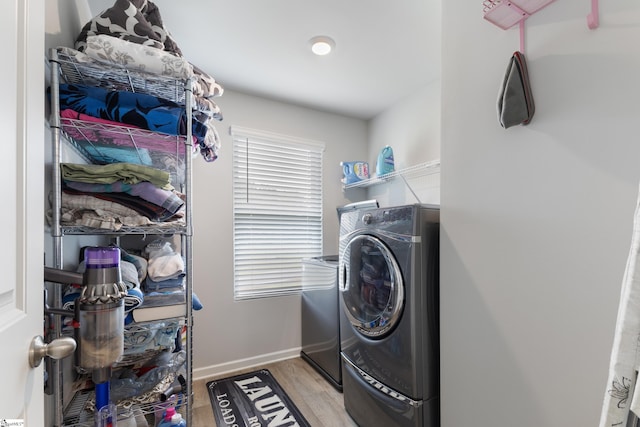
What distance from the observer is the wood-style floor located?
5.66 feet

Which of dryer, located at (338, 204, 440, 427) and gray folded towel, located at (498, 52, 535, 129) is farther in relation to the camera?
dryer, located at (338, 204, 440, 427)

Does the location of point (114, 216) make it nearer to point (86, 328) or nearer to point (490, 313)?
point (86, 328)

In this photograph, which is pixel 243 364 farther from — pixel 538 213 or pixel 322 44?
pixel 322 44

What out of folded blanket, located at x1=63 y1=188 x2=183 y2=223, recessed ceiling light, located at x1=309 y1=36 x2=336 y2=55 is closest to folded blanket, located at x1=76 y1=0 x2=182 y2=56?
folded blanket, located at x1=63 y1=188 x2=183 y2=223

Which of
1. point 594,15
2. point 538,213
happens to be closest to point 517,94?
point 594,15

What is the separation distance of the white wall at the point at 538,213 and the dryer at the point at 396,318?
0.09m

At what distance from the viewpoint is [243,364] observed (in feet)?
7.78

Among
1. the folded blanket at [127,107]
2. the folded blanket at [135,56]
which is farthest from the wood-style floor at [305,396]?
the folded blanket at [135,56]

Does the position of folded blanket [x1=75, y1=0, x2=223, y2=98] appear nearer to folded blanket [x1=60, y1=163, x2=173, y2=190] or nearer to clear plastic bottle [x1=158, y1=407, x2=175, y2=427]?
folded blanket [x1=60, y1=163, x2=173, y2=190]

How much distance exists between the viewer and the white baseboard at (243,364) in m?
2.21

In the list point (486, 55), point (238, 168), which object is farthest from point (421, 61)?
point (238, 168)

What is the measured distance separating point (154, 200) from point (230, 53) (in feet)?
4.33

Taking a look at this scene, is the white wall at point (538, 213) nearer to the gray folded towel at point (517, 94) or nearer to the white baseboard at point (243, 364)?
the gray folded towel at point (517, 94)

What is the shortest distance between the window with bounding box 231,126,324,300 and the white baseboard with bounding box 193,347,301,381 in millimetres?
534
